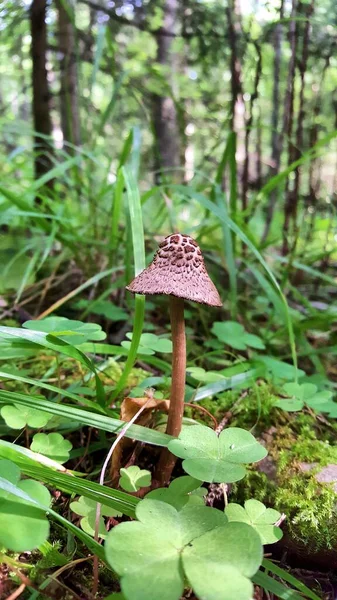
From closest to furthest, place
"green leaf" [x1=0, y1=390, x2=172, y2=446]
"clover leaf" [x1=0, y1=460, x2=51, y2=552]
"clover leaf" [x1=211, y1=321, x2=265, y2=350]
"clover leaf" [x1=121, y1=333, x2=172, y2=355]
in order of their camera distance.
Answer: "clover leaf" [x1=0, y1=460, x2=51, y2=552] < "green leaf" [x1=0, y1=390, x2=172, y2=446] < "clover leaf" [x1=121, y1=333, x2=172, y2=355] < "clover leaf" [x1=211, y1=321, x2=265, y2=350]

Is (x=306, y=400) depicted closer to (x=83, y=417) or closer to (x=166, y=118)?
(x=83, y=417)

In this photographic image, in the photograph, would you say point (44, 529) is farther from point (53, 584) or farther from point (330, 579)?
point (330, 579)

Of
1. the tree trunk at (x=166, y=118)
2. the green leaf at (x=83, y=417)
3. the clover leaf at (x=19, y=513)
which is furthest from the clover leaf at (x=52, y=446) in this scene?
the tree trunk at (x=166, y=118)

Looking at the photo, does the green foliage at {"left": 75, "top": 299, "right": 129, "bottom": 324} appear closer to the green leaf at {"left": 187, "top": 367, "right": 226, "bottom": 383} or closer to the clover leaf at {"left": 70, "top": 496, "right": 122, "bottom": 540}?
the green leaf at {"left": 187, "top": 367, "right": 226, "bottom": 383}

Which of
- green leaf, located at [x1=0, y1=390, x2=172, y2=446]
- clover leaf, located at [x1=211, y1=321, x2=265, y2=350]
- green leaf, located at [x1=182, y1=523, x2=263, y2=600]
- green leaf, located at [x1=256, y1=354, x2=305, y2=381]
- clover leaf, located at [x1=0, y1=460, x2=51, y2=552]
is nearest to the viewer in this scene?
green leaf, located at [x1=182, y1=523, x2=263, y2=600]

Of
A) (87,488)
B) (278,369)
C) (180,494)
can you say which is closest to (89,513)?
(87,488)

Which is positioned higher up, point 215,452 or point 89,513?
point 215,452

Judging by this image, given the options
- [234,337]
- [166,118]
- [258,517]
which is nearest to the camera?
[258,517]

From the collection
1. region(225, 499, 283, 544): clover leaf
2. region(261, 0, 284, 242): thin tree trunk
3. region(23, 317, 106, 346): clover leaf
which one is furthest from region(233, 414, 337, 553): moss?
region(261, 0, 284, 242): thin tree trunk
